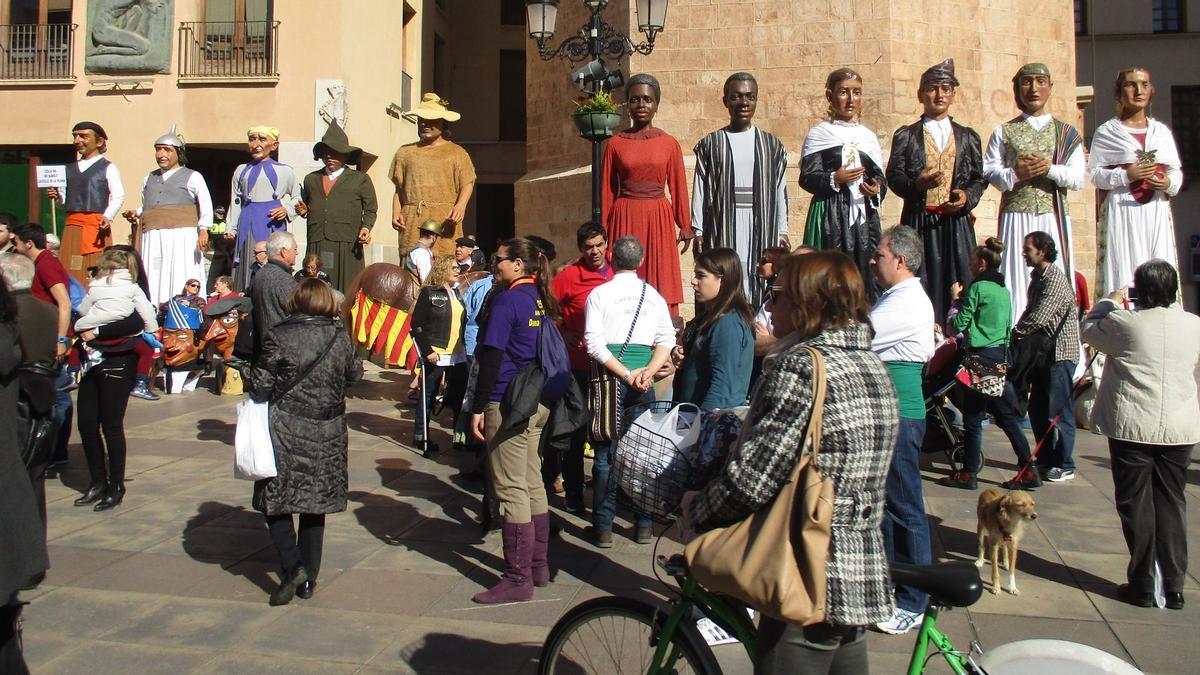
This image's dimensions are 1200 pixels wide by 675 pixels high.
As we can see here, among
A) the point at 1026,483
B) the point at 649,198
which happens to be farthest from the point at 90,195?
the point at 1026,483

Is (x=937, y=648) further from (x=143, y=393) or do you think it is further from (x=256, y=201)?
(x=143, y=393)

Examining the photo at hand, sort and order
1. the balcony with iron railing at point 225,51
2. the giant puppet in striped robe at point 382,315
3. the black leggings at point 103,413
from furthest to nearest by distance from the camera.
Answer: the balcony with iron railing at point 225,51
the giant puppet in striped robe at point 382,315
the black leggings at point 103,413

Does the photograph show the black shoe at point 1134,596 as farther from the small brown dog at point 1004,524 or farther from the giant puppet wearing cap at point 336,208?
the giant puppet wearing cap at point 336,208

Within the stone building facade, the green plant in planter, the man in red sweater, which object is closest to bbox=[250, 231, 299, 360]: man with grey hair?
the man in red sweater

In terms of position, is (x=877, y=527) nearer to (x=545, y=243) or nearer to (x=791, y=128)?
(x=545, y=243)

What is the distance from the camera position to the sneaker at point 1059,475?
784 centimetres

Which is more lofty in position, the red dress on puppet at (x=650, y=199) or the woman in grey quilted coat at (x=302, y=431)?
the red dress on puppet at (x=650, y=199)

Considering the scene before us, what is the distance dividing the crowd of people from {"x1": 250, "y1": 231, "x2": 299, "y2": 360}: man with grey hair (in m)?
0.02

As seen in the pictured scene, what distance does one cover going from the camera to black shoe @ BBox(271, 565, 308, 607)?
5.16 metres

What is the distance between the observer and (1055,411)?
26.4 feet

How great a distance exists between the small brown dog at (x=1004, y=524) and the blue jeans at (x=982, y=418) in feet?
7.10

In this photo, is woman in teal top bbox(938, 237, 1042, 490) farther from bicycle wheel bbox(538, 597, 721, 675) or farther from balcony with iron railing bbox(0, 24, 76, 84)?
balcony with iron railing bbox(0, 24, 76, 84)

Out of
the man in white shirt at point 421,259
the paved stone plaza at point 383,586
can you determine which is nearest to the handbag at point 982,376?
the paved stone plaza at point 383,586

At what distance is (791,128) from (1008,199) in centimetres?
556
